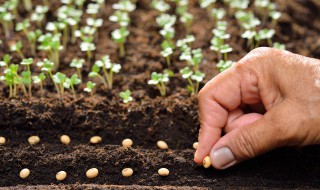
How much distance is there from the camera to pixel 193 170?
1.95 metres

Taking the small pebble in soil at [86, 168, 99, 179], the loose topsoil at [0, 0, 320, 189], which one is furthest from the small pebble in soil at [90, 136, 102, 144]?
the small pebble in soil at [86, 168, 99, 179]

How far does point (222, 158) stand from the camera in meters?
1.87

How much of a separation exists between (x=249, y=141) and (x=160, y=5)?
125 centimetres

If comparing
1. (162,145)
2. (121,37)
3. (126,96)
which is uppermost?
(121,37)

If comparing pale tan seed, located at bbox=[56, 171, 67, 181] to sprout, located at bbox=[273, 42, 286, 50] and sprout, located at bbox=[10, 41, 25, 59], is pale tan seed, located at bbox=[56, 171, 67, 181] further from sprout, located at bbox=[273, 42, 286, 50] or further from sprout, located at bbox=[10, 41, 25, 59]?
sprout, located at bbox=[273, 42, 286, 50]

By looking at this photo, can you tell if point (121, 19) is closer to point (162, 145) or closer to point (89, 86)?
point (89, 86)

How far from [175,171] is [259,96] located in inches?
16.1

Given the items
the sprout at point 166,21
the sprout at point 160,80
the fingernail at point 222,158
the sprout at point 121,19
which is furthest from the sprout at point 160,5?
the fingernail at point 222,158

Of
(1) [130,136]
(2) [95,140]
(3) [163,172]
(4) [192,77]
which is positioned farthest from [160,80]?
(3) [163,172]

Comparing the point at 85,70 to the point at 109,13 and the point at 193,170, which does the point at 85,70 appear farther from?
the point at 193,170

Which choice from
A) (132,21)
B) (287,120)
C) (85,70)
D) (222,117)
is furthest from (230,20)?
(287,120)

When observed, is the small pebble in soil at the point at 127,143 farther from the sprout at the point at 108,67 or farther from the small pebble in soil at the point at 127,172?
the sprout at the point at 108,67

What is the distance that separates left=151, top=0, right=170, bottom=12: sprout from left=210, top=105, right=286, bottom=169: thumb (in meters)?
1.13

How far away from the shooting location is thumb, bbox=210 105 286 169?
179 cm
